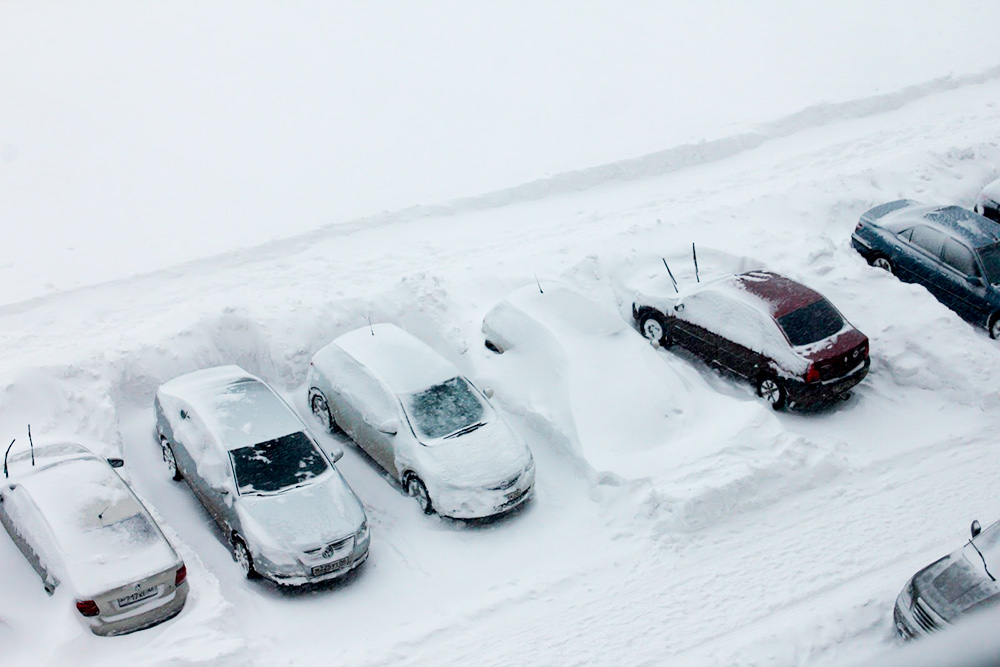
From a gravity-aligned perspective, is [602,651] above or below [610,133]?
below

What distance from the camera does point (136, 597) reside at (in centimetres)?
834

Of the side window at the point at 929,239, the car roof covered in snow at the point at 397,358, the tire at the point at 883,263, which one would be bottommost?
the tire at the point at 883,263

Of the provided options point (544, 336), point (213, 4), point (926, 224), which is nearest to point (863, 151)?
point (926, 224)

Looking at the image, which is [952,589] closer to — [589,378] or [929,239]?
[589,378]

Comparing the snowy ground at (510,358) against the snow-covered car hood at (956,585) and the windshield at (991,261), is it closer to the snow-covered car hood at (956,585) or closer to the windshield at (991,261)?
the snow-covered car hood at (956,585)

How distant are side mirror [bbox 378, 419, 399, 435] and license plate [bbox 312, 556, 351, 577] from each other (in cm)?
169

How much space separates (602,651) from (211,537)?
465 centimetres

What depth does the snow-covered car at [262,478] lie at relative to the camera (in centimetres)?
914

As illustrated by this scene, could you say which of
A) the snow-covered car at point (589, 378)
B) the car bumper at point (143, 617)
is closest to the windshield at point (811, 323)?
the snow-covered car at point (589, 378)

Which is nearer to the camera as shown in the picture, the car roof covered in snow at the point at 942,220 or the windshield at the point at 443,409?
the windshield at the point at 443,409

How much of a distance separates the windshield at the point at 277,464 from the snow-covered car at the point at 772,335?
5791 millimetres

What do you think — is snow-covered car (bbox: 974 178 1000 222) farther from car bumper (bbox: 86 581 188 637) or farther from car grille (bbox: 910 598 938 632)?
car bumper (bbox: 86 581 188 637)

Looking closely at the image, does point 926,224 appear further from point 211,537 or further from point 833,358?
point 211,537

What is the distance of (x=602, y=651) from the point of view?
841cm
